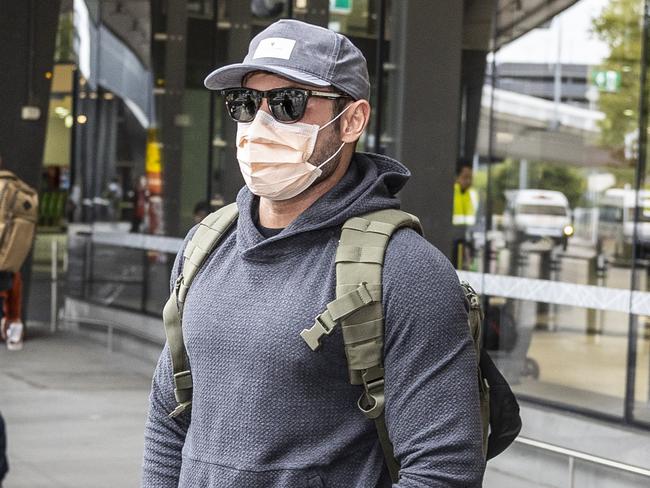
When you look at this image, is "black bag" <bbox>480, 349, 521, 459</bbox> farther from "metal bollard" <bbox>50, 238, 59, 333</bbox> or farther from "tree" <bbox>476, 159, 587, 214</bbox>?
"metal bollard" <bbox>50, 238, 59, 333</bbox>

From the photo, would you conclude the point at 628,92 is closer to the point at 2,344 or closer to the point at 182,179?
the point at 182,179

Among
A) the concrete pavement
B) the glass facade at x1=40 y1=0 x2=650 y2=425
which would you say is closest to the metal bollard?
the concrete pavement

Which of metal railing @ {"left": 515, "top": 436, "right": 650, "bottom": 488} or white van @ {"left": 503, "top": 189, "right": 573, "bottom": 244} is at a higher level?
white van @ {"left": 503, "top": 189, "right": 573, "bottom": 244}

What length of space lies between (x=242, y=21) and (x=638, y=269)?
15.4 feet

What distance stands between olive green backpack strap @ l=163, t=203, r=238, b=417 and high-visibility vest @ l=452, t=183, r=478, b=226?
7.82 meters

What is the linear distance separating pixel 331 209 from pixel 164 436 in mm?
577

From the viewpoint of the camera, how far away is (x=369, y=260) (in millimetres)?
2109

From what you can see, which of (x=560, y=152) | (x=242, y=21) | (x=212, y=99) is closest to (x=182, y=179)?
(x=212, y=99)

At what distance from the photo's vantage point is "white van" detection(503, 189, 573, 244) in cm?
1076

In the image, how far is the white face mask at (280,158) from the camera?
2.28 metres

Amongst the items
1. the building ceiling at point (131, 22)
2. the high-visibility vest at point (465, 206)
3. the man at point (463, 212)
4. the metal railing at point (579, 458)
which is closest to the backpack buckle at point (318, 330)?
the metal railing at point (579, 458)

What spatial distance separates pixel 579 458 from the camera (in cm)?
736

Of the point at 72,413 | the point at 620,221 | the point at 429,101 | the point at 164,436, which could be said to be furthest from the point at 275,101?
the point at 620,221

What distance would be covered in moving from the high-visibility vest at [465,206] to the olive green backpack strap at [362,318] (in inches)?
318
